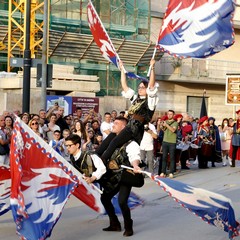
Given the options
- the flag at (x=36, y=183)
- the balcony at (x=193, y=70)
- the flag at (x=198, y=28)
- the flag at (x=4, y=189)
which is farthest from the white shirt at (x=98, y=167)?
the balcony at (x=193, y=70)

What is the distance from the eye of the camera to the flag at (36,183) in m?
7.62

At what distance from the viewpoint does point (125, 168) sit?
8.72m

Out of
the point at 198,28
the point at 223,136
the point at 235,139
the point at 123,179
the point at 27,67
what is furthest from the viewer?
the point at 223,136

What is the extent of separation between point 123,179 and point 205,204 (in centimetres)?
122

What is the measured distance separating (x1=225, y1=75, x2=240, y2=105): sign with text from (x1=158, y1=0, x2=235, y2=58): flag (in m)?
18.9

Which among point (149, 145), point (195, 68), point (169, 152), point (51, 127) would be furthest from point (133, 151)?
point (195, 68)

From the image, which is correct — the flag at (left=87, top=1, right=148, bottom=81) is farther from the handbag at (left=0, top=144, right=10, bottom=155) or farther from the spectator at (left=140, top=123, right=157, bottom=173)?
the spectator at (left=140, top=123, right=157, bottom=173)

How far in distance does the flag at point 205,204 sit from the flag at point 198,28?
6.92 ft

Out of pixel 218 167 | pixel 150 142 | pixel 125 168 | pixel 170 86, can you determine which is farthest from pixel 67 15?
pixel 125 168

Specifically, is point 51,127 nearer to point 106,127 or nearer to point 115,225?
point 106,127

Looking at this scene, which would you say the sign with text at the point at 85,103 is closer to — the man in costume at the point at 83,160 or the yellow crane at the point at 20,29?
the yellow crane at the point at 20,29

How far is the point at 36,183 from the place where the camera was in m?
7.88

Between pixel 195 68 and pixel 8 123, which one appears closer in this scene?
pixel 8 123

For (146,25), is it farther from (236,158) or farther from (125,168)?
(125,168)
